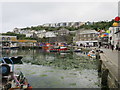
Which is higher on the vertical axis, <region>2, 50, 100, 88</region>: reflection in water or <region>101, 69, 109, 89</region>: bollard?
<region>101, 69, 109, 89</region>: bollard

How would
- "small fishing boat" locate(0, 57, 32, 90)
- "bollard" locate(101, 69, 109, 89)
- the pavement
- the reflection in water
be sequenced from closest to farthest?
the pavement, "small fishing boat" locate(0, 57, 32, 90), "bollard" locate(101, 69, 109, 89), the reflection in water

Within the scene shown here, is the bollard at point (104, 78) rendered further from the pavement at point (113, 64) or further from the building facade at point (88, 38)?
the building facade at point (88, 38)

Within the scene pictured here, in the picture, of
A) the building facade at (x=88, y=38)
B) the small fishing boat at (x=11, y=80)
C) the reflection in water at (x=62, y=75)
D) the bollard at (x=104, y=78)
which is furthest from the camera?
the building facade at (x=88, y=38)

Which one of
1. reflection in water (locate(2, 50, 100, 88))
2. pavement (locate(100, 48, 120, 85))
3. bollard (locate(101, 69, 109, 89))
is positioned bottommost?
reflection in water (locate(2, 50, 100, 88))

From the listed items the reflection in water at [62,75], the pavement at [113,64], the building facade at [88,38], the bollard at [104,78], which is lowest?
the reflection in water at [62,75]

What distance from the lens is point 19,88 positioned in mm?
8969

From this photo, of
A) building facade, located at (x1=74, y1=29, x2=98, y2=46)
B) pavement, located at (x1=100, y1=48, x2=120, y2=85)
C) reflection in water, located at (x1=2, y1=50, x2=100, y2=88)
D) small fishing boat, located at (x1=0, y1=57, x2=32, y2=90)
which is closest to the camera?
pavement, located at (x1=100, y1=48, x2=120, y2=85)

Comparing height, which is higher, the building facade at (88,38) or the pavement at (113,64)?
the building facade at (88,38)

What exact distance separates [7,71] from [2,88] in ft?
8.96

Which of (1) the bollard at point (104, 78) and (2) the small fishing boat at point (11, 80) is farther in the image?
(1) the bollard at point (104, 78)

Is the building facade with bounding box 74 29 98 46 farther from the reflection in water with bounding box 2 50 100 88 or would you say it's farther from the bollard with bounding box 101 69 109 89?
the bollard with bounding box 101 69 109 89

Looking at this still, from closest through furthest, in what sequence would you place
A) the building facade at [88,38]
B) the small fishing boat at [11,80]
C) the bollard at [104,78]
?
the small fishing boat at [11,80]
the bollard at [104,78]
the building facade at [88,38]

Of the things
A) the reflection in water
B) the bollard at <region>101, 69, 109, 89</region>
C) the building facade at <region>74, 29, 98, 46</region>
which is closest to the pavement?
the bollard at <region>101, 69, 109, 89</region>

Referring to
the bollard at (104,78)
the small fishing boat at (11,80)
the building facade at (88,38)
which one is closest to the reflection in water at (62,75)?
the bollard at (104,78)
